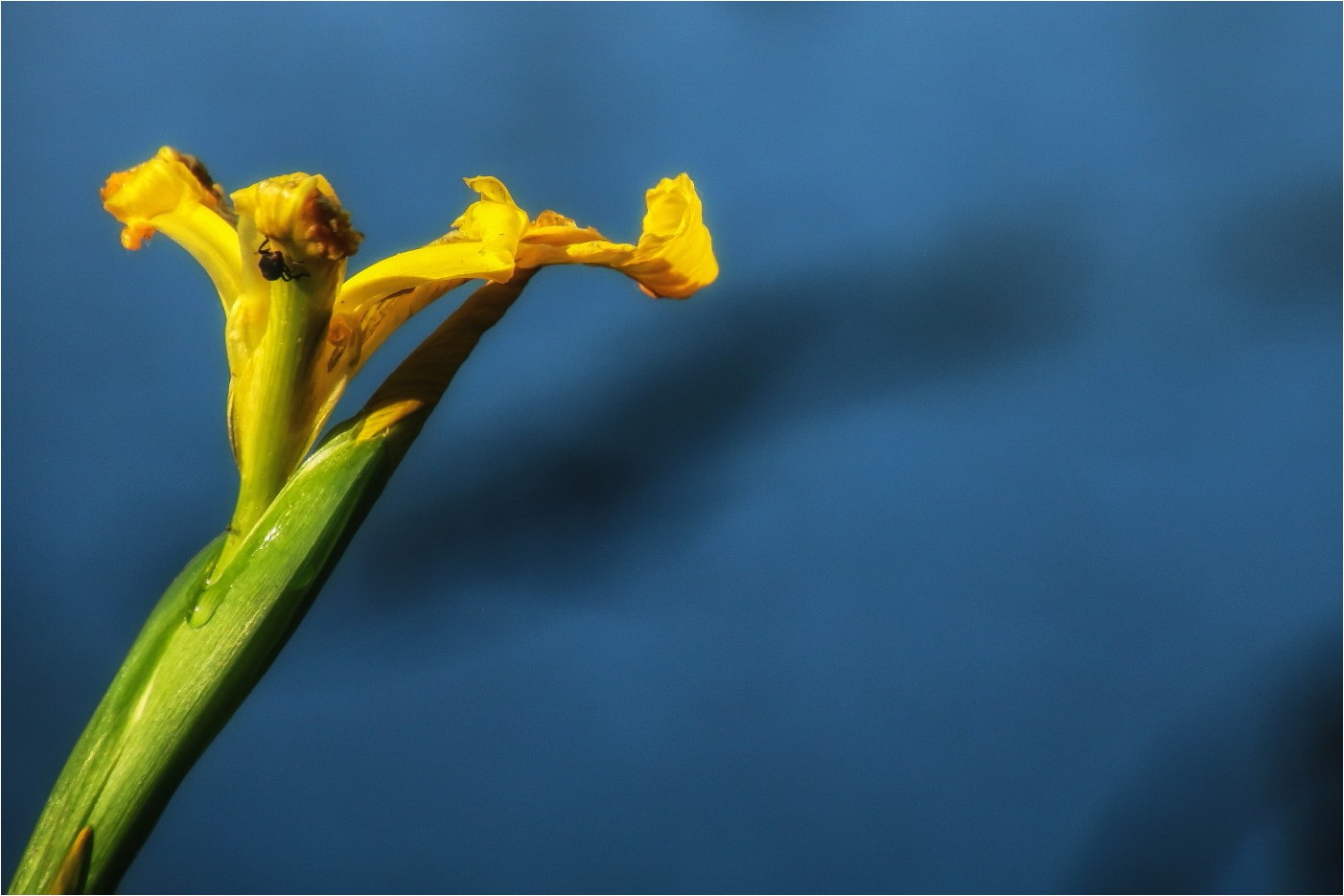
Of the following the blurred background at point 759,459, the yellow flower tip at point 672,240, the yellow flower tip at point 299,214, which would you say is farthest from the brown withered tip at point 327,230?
the blurred background at point 759,459

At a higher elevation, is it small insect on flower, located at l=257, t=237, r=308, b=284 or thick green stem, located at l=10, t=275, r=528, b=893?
small insect on flower, located at l=257, t=237, r=308, b=284

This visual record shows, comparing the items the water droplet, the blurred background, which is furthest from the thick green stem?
the blurred background

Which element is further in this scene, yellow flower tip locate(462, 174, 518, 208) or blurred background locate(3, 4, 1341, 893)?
blurred background locate(3, 4, 1341, 893)

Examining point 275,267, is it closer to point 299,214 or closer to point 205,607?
point 299,214

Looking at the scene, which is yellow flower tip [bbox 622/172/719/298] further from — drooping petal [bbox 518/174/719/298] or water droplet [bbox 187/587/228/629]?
water droplet [bbox 187/587/228/629]

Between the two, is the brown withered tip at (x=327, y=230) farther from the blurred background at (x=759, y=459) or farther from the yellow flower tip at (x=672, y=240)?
the blurred background at (x=759, y=459)
